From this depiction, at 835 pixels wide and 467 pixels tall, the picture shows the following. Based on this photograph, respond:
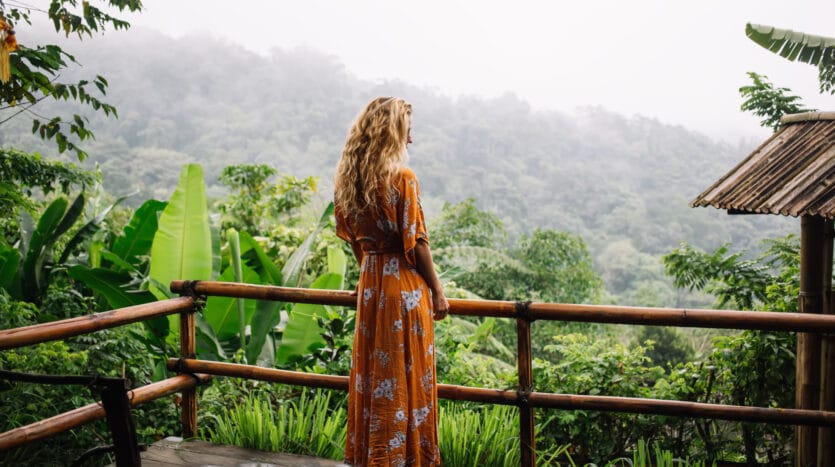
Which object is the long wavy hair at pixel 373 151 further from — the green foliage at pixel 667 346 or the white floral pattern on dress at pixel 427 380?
the green foliage at pixel 667 346

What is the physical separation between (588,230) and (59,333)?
83.7 feet

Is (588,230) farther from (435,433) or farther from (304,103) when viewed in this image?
(435,433)

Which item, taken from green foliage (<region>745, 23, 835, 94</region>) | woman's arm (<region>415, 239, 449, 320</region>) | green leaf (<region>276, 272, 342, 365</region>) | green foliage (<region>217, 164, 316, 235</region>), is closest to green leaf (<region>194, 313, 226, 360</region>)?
green leaf (<region>276, 272, 342, 365</region>)

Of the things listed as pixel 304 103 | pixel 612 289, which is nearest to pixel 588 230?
pixel 612 289

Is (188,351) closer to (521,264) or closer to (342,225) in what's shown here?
(342,225)

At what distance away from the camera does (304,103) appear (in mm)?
33906

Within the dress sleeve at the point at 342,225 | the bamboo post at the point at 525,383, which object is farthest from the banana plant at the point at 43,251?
the bamboo post at the point at 525,383

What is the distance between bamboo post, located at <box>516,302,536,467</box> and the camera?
2.32 metres

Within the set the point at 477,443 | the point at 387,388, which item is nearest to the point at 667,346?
the point at 477,443

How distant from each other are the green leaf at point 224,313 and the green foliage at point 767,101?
4201mm

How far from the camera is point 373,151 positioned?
2053mm

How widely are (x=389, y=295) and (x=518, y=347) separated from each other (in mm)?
575

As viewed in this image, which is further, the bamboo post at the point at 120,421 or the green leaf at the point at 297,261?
the green leaf at the point at 297,261

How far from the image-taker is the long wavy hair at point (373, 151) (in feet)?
6.72
